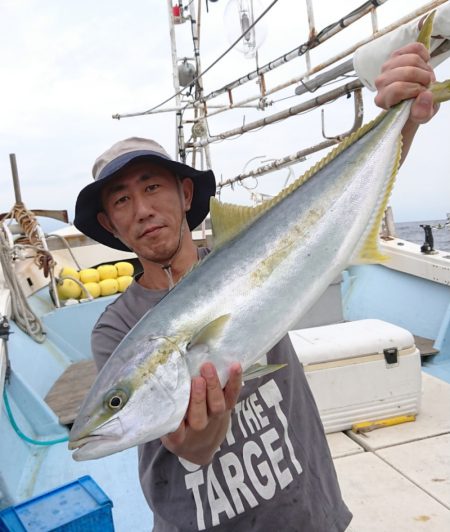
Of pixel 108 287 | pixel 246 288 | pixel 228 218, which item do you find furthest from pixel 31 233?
pixel 246 288

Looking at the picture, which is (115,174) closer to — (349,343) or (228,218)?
(228,218)

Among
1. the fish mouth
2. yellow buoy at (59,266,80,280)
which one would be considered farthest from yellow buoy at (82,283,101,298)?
the fish mouth

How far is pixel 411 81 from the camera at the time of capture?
165 centimetres

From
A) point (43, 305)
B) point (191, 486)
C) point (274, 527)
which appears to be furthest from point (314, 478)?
point (43, 305)

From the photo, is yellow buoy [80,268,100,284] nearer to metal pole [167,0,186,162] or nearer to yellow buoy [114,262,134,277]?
yellow buoy [114,262,134,277]

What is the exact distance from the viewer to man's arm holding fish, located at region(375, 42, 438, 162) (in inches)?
64.7

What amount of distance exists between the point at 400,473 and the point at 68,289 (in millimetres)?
5135

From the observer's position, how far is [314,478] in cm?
178

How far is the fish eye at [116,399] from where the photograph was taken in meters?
1.33

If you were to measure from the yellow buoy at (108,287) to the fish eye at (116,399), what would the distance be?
19.5 ft

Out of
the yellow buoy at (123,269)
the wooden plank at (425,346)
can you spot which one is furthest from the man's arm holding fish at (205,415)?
the yellow buoy at (123,269)

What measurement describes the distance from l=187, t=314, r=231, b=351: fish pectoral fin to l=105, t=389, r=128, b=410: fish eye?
22 centimetres

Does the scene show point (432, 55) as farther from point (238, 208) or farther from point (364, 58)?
point (238, 208)

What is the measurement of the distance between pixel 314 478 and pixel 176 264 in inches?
36.3
